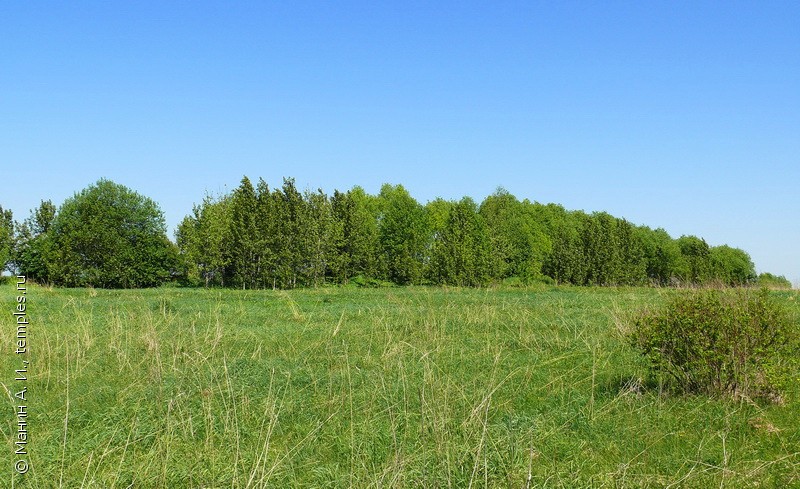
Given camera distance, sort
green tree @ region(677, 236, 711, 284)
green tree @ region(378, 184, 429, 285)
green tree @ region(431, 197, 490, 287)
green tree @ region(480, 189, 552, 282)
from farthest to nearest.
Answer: green tree @ region(677, 236, 711, 284) < green tree @ region(480, 189, 552, 282) < green tree @ region(378, 184, 429, 285) < green tree @ region(431, 197, 490, 287)

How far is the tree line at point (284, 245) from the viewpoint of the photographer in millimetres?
47312

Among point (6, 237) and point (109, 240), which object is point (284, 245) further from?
point (6, 237)

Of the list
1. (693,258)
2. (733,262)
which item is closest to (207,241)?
(693,258)

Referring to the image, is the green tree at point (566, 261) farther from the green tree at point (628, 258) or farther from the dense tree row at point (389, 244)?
the green tree at point (628, 258)

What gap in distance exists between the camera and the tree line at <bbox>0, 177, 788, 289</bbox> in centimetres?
4731

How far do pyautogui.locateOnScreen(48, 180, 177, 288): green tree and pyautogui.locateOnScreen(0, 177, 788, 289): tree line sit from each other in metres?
0.10

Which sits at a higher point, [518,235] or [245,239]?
[518,235]

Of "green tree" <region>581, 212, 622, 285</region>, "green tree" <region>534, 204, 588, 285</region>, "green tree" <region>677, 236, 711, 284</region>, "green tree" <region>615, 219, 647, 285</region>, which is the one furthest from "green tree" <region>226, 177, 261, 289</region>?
"green tree" <region>677, 236, 711, 284</region>

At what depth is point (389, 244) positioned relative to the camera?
2384 inches

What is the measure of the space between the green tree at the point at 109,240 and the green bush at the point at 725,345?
1960 inches

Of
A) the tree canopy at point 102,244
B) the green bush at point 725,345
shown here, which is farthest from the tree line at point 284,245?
the green bush at point 725,345

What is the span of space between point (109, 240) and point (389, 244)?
85.3 ft

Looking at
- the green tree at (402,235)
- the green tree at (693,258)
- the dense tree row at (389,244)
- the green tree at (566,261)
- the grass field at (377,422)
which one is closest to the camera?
the grass field at (377,422)

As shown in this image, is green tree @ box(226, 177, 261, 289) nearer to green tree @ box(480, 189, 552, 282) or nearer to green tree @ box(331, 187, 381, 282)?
green tree @ box(331, 187, 381, 282)
